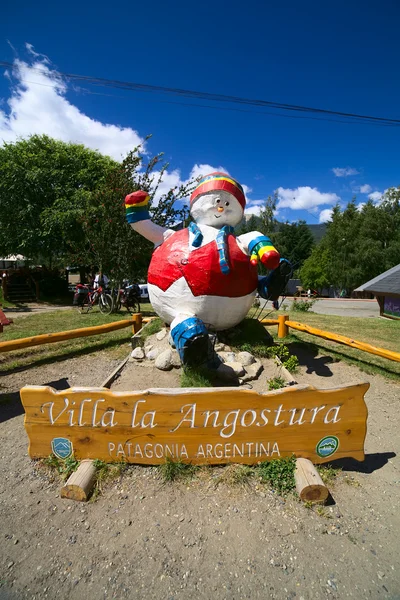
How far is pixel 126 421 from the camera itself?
251 centimetres

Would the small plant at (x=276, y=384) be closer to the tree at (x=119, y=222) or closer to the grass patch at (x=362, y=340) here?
the grass patch at (x=362, y=340)

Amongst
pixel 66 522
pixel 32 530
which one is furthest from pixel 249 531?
pixel 32 530

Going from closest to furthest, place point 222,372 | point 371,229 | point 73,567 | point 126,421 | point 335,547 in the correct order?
point 73,567 → point 335,547 → point 126,421 → point 222,372 → point 371,229

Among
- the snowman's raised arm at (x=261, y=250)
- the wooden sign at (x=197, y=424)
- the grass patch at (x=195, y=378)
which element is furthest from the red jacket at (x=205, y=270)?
the wooden sign at (x=197, y=424)

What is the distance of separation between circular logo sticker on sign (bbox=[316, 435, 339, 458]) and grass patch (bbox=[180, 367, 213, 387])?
1.46 m

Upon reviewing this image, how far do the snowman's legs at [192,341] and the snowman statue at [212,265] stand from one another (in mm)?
86

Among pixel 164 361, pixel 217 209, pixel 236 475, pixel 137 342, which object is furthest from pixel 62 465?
pixel 217 209

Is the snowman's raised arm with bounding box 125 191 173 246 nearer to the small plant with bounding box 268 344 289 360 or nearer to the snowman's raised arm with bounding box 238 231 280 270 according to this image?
the snowman's raised arm with bounding box 238 231 280 270

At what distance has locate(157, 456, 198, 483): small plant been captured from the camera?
100 inches

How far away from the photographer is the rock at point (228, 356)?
439 cm

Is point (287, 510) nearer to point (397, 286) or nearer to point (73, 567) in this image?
point (73, 567)

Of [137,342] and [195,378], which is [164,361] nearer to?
[195,378]

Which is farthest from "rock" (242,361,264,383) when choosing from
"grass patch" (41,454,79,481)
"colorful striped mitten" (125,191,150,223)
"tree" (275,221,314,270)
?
"tree" (275,221,314,270)

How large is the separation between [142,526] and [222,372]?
212cm
